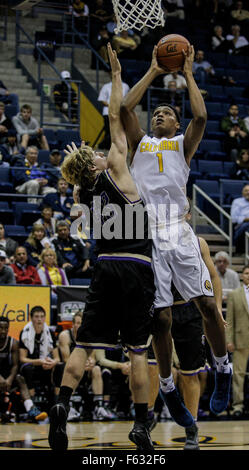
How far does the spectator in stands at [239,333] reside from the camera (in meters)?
10.6

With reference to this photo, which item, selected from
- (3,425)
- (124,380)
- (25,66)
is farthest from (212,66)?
(3,425)

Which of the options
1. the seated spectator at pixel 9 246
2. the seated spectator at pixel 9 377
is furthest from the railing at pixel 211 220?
the seated spectator at pixel 9 377

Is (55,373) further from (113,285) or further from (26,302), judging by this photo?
(113,285)

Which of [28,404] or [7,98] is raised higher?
[7,98]

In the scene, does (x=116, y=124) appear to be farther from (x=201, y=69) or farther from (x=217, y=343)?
(x=201, y=69)

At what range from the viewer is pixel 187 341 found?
650 cm

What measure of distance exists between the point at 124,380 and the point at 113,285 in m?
A: 5.57

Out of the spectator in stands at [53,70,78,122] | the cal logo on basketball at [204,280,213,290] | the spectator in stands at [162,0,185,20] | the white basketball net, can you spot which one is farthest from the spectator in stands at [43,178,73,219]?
the spectator in stands at [162,0,185,20]

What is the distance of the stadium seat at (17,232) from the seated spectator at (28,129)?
2.22 meters

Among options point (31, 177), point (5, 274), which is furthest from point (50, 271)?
point (31, 177)

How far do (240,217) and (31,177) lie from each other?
3753mm

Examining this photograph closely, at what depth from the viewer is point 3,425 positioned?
29.4 feet

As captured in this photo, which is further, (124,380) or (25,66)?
(25,66)
